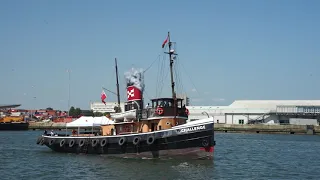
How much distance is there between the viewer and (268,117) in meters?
119

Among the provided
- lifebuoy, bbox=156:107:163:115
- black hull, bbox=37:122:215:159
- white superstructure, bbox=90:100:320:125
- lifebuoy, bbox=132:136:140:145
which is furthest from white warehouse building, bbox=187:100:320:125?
lifebuoy, bbox=132:136:140:145

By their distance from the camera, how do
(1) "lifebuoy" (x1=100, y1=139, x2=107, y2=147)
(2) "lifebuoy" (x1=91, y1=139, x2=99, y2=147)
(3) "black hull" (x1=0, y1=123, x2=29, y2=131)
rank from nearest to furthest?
(1) "lifebuoy" (x1=100, y1=139, x2=107, y2=147)
(2) "lifebuoy" (x1=91, y1=139, x2=99, y2=147)
(3) "black hull" (x1=0, y1=123, x2=29, y2=131)

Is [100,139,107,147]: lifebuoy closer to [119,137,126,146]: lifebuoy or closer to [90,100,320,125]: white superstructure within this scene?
[119,137,126,146]: lifebuoy

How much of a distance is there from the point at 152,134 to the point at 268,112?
87.8 metres

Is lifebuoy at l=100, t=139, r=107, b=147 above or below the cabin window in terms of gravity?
below

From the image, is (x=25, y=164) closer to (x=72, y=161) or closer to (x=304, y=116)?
(x=72, y=161)

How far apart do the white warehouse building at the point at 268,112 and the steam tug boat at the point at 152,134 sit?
7689cm

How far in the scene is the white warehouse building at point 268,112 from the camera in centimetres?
11731

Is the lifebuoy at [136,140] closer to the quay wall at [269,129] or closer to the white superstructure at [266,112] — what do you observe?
the quay wall at [269,129]

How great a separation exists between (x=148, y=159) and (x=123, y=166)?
3426mm

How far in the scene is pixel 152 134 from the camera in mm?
35625

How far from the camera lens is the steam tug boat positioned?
3472 cm

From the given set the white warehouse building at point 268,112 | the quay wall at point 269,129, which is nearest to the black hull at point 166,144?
the quay wall at point 269,129

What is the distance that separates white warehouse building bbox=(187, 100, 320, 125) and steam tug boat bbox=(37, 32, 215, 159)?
7689 centimetres
